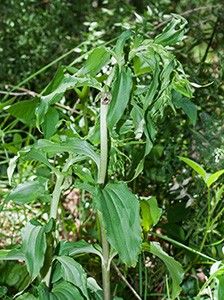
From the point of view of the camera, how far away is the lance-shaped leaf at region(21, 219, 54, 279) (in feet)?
1.70

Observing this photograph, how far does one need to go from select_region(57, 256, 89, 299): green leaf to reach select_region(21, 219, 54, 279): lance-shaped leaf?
0.05 m

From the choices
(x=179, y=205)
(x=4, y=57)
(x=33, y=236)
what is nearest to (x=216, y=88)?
(x=179, y=205)

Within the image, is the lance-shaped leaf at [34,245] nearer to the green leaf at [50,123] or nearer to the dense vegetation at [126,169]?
the dense vegetation at [126,169]

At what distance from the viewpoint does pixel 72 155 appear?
60 cm

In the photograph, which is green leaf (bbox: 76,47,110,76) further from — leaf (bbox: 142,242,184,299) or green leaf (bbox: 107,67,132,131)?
leaf (bbox: 142,242,184,299)

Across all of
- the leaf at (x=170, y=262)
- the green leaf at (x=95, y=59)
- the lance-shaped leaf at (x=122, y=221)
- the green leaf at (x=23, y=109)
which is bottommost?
the leaf at (x=170, y=262)

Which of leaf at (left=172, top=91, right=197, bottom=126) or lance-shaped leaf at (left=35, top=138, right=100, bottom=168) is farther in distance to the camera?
leaf at (left=172, top=91, right=197, bottom=126)

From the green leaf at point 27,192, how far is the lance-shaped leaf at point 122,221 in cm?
13

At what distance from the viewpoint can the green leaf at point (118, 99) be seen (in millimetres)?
499

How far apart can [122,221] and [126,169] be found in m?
0.47

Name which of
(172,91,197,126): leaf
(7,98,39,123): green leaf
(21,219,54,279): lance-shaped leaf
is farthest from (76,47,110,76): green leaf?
(172,91,197,126): leaf

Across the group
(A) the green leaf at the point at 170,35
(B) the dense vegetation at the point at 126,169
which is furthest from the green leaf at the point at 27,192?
(A) the green leaf at the point at 170,35

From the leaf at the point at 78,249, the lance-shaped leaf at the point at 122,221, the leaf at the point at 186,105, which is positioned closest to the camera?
the lance-shaped leaf at the point at 122,221

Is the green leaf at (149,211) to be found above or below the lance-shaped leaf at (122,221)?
below
